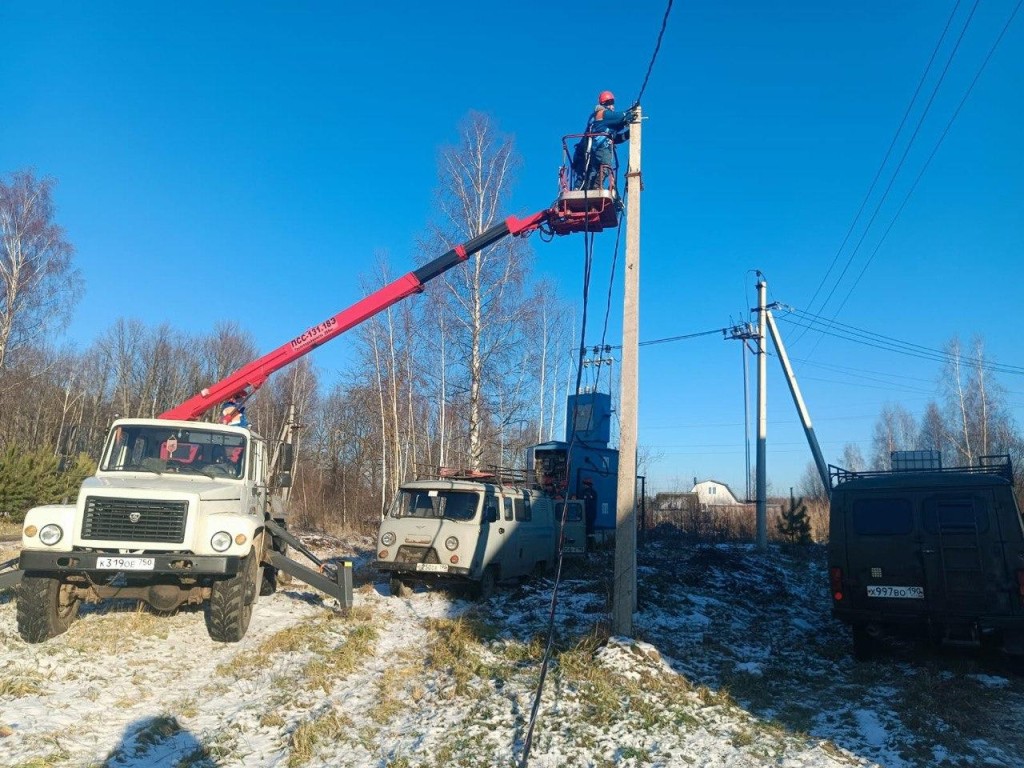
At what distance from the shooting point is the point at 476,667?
724cm

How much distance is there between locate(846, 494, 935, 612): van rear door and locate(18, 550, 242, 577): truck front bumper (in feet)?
23.8

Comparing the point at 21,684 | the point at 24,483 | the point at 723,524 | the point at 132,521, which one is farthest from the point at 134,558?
the point at 723,524

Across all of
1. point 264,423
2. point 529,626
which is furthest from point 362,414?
point 529,626

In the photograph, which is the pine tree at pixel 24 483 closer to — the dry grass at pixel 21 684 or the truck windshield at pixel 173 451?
the truck windshield at pixel 173 451

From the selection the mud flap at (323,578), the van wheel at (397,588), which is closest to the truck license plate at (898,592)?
the mud flap at (323,578)

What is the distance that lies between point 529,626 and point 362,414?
86.7 feet

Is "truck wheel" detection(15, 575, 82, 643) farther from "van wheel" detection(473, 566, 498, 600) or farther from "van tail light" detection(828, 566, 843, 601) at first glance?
"van tail light" detection(828, 566, 843, 601)

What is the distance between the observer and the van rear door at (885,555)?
25.8 feet

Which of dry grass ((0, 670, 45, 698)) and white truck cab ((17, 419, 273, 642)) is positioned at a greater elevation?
white truck cab ((17, 419, 273, 642))

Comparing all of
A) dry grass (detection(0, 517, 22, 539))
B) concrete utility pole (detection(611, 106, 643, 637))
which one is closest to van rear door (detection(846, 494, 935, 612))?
concrete utility pole (detection(611, 106, 643, 637))

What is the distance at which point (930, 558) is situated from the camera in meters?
7.83

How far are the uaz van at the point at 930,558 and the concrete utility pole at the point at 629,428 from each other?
102 inches

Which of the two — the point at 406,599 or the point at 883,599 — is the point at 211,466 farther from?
the point at 883,599

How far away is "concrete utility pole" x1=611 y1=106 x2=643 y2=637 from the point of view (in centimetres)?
793
